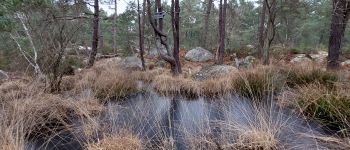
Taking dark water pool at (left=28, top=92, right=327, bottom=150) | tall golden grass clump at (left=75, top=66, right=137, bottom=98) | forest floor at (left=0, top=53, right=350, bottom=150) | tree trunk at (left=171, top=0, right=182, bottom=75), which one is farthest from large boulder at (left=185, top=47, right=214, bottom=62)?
dark water pool at (left=28, top=92, right=327, bottom=150)

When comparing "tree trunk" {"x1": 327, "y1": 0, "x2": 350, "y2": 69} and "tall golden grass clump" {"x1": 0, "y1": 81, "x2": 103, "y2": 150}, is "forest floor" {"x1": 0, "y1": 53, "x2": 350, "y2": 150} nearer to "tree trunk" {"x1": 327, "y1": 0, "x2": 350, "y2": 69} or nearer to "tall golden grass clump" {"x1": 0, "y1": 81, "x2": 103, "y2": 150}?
"tall golden grass clump" {"x1": 0, "y1": 81, "x2": 103, "y2": 150}

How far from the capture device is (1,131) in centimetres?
298

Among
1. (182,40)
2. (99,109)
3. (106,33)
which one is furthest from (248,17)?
(99,109)

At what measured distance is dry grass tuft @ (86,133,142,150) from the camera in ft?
9.84

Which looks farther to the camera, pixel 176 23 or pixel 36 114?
pixel 176 23

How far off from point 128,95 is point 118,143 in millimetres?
3417

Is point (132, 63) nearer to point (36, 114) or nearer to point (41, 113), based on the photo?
point (41, 113)

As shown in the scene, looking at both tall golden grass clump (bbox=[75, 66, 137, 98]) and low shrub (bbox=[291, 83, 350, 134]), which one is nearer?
low shrub (bbox=[291, 83, 350, 134])

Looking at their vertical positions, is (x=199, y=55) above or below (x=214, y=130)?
above

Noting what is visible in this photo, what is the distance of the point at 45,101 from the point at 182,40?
88.1ft

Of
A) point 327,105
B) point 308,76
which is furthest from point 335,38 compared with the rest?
point 327,105

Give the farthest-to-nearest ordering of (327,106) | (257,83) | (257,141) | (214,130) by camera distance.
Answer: (257,83) → (327,106) → (214,130) → (257,141)

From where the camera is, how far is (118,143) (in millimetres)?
3059

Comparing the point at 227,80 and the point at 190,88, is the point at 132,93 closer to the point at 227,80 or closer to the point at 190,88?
the point at 190,88
